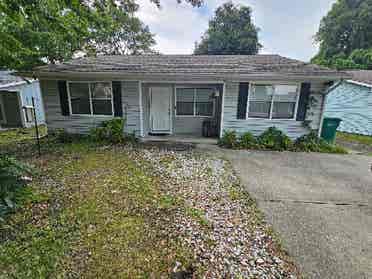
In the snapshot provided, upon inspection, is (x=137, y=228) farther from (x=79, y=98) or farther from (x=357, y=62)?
(x=357, y=62)

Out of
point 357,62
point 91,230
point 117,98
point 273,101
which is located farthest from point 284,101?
point 357,62

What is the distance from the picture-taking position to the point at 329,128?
7.95 m

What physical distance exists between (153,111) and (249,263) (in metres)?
6.92

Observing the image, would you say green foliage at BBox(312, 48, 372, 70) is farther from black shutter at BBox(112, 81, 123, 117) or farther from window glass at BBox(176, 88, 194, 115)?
black shutter at BBox(112, 81, 123, 117)

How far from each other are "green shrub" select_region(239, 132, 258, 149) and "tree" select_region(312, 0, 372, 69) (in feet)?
64.1

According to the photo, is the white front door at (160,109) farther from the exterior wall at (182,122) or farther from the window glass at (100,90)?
the window glass at (100,90)

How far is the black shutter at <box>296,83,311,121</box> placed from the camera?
695cm

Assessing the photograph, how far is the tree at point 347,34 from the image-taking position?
68.2 ft

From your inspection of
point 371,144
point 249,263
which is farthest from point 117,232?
point 371,144

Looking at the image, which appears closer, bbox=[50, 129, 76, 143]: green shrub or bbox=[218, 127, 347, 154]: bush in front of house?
bbox=[218, 127, 347, 154]: bush in front of house

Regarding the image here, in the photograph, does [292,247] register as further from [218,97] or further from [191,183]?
[218,97]

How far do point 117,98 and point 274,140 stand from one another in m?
5.93

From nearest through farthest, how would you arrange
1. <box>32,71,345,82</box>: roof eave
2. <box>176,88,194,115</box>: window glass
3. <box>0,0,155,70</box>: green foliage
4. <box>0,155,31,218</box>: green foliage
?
<box>0,155,31,218</box>: green foliage → <box>0,0,155,70</box>: green foliage → <box>32,71,345,82</box>: roof eave → <box>176,88,194,115</box>: window glass

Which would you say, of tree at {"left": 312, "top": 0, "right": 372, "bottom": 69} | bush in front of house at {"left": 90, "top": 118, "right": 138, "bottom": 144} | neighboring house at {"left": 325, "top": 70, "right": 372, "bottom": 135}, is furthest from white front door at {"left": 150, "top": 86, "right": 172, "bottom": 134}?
tree at {"left": 312, "top": 0, "right": 372, "bottom": 69}
